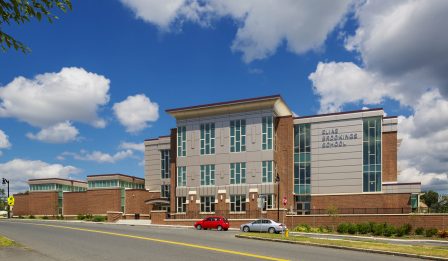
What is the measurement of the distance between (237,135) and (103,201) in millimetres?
29260

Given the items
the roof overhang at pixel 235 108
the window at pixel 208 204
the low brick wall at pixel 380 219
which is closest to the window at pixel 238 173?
the window at pixel 208 204

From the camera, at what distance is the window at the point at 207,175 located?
59875 millimetres

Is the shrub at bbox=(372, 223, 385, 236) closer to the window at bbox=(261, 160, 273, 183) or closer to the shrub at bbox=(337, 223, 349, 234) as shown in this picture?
the shrub at bbox=(337, 223, 349, 234)

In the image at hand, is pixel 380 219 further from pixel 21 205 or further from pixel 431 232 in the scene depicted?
pixel 21 205

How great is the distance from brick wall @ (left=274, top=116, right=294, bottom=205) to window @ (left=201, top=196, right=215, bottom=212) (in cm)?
957

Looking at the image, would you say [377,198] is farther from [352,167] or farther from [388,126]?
[388,126]

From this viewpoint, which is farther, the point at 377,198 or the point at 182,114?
the point at 182,114

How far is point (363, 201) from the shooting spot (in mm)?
53312

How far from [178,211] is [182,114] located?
44.8ft

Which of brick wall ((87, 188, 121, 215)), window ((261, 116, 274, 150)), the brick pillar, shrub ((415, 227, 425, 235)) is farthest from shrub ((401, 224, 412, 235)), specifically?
brick wall ((87, 188, 121, 215))

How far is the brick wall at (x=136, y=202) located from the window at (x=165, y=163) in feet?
12.6

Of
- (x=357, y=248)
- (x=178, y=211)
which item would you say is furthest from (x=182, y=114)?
(x=357, y=248)

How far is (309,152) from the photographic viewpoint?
2276 inches

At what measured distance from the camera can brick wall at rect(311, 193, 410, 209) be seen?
5122 centimetres
